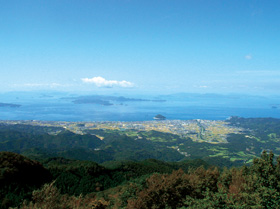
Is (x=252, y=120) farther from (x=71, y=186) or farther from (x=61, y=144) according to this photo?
(x=71, y=186)

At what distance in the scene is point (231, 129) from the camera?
101812 millimetres

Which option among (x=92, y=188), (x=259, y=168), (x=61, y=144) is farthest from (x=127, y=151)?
(x=259, y=168)

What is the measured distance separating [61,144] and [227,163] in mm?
56396

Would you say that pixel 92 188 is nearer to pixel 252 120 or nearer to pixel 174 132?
pixel 174 132

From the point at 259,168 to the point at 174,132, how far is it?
283 feet

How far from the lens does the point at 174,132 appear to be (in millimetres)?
96000

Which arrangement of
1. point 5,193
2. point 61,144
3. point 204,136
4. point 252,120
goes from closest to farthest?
point 5,193, point 61,144, point 204,136, point 252,120

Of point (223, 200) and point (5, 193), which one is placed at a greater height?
point (223, 200)

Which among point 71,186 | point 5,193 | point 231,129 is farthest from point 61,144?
point 231,129

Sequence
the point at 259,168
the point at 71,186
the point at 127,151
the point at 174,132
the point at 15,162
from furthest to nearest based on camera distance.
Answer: the point at 174,132
the point at 127,151
the point at 71,186
the point at 15,162
the point at 259,168

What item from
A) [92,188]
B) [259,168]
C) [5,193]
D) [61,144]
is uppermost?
[259,168]

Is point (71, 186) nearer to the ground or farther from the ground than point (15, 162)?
nearer to the ground

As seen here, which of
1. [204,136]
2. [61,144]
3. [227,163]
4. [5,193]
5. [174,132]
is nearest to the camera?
[5,193]

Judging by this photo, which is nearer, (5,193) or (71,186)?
(5,193)
